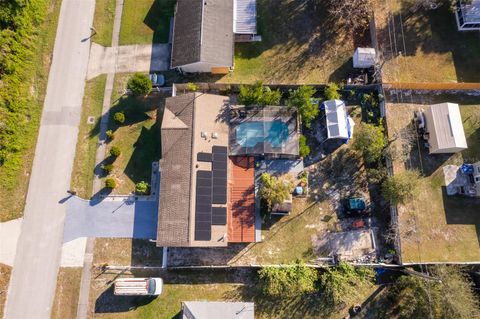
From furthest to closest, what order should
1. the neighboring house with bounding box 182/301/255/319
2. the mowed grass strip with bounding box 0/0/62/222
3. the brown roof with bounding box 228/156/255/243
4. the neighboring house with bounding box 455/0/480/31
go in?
the neighboring house with bounding box 455/0/480/31, the mowed grass strip with bounding box 0/0/62/222, the brown roof with bounding box 228/156/255/243, the neighboring house with bounding box 182/301/255/319

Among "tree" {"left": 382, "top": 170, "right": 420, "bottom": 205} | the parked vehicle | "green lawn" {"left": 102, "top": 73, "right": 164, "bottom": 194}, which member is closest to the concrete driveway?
"green lawn" {"left": 102, "top": 73, "right": 164, "bottom": 194}

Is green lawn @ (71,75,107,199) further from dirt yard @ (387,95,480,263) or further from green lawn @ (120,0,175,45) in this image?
dirt yard @ (387,95,480,263)

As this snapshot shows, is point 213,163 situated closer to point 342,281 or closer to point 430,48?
Result: point 342,281

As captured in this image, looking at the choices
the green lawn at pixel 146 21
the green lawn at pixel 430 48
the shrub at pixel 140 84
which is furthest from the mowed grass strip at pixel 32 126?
the green lawn at pixel 430 48

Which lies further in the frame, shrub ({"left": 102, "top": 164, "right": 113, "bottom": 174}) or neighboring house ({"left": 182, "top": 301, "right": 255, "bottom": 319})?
shrub ({"left": 102, "top": 164, "right": 113, "bottom": 174})

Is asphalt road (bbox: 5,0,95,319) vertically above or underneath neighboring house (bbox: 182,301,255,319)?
above

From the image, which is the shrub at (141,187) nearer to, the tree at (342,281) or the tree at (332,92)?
the tree at (342,281)

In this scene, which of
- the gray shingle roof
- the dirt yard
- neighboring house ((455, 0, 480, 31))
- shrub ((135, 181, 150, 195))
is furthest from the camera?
neighboring house ((455, 0, 480, 31))
